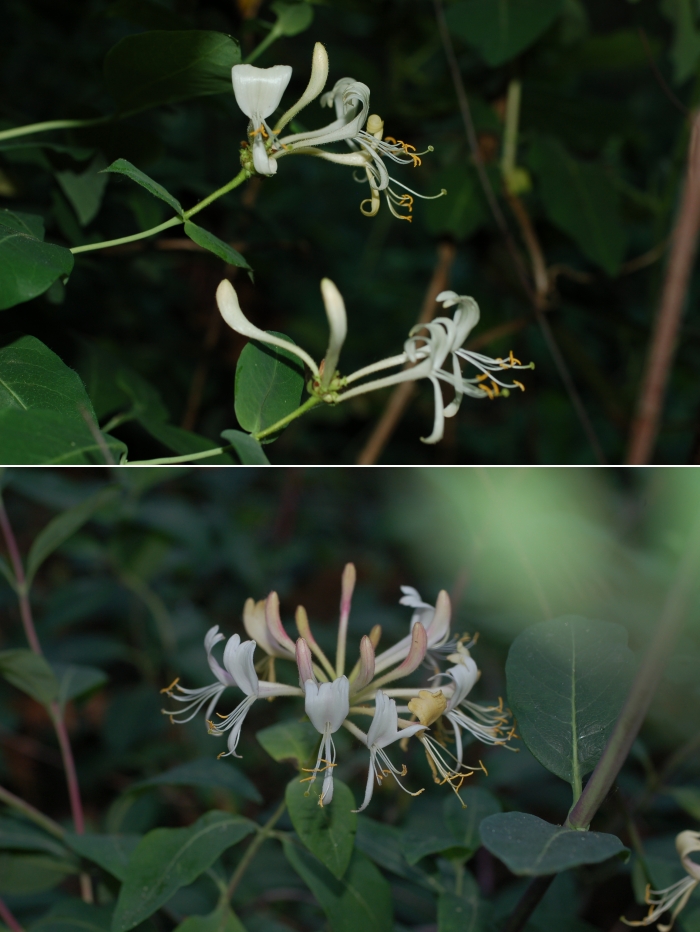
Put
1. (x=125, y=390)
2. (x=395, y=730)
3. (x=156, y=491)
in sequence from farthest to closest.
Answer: (x=156, y=491)
(x=125, y=390)
(x=395, y=730)

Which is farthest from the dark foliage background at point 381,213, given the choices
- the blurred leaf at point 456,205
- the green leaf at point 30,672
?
the green leaf at point 30,672

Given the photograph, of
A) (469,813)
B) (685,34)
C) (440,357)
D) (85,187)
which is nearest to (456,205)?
(685,34)

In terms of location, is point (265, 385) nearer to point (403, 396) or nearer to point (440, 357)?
point (440, 357)

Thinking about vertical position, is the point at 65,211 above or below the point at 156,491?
above

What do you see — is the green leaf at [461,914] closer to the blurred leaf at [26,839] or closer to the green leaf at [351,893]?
the green leaf at [351,893]

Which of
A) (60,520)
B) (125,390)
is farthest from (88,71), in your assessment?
(60,520)

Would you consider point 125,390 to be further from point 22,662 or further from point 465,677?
point 465,677

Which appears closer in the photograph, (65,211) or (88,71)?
(65,211)
